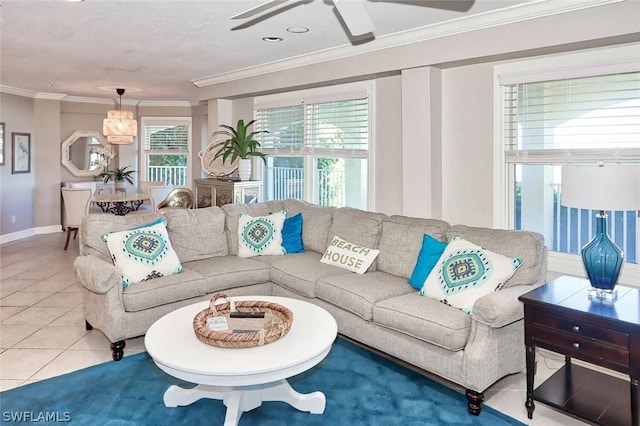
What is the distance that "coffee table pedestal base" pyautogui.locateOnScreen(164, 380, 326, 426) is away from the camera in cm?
257

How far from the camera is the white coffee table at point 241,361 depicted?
2092mm

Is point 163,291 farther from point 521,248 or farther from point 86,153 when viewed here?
point 86,153

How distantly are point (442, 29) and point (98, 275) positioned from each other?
3.21 meters

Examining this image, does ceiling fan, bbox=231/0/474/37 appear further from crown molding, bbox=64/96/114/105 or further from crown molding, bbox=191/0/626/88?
crown molding, bbox=64/96/114/105

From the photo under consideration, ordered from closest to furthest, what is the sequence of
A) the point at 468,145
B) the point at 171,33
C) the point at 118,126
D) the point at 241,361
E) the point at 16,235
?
the point at 241,361 → the point at 171,33 → the point at 468,145 → the point at 118,126 → the point at 16,235

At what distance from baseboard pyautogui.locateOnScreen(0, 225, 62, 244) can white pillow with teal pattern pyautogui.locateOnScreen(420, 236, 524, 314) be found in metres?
7.36

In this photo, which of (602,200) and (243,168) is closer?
(602,200)

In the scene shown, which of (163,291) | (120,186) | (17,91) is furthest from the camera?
(120,186)

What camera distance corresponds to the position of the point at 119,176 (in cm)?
895

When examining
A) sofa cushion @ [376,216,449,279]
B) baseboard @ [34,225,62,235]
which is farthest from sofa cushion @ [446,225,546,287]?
baseboard @ [34,225,62,235]

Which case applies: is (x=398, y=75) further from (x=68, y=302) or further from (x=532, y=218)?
(x=68, y=302)

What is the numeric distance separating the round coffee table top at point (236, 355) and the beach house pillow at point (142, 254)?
958 millimetres

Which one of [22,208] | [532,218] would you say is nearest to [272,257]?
[532,218]

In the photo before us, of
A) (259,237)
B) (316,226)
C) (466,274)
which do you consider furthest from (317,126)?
(466,274)
